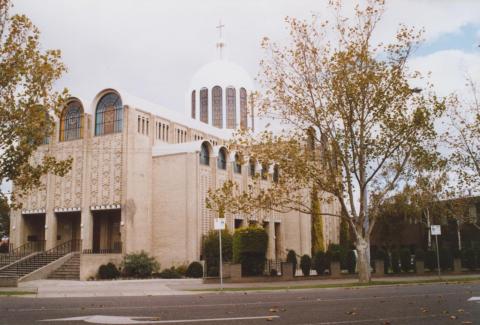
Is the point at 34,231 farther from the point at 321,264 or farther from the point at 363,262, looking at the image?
the point at 363,262

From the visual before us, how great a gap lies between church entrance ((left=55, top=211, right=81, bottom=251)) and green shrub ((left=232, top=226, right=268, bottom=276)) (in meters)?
14.6

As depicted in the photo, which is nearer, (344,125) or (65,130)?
(344,125)

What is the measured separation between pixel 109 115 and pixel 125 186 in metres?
5.12

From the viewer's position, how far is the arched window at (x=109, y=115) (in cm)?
3384

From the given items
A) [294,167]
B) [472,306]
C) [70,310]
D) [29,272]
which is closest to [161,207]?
[29,272]

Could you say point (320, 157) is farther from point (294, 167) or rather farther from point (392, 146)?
point (392, 146)

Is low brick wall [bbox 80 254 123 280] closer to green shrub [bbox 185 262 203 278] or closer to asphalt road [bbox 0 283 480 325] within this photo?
green shrub [bbox 185 262 203 278]

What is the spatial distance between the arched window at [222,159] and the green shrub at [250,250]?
10349mm

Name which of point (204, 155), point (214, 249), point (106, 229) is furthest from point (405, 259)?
point (106, 229)

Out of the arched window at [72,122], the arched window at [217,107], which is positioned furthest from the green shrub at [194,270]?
the arched window at [217,107]

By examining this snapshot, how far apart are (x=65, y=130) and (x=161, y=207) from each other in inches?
350

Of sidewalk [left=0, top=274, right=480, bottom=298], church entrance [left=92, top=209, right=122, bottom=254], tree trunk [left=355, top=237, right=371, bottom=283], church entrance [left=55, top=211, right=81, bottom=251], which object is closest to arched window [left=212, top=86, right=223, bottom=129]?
church entrance [left=92, top=209, right=122, bottom=254]

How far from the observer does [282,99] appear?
894 inches

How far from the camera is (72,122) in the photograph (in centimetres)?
3550
